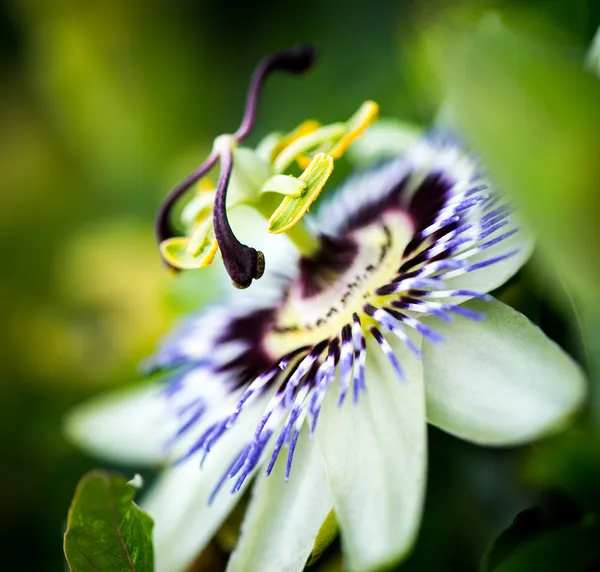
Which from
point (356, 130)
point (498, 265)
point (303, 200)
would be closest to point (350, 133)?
point (356, 130)

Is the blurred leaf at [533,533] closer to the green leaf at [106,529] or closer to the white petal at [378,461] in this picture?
the white petal at [378,461]

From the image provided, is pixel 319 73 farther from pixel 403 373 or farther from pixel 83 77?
pixel 403 373

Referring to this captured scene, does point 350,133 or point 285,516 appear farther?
point 350,133

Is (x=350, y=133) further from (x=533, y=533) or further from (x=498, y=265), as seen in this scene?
(x=533, y=533)

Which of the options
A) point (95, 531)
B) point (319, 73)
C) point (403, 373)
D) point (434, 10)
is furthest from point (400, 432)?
point (319, 73)

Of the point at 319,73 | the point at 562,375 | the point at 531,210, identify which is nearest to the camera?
the point at 531,210
